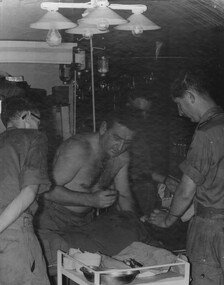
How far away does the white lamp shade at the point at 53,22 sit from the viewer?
197cm

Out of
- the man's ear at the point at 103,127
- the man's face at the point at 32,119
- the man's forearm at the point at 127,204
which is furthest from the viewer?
the man's forearm at the point at 127,204

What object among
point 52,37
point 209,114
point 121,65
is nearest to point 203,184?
point 209,114

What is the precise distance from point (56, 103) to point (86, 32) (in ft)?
0.81

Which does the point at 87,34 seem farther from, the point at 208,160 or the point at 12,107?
the point at 208,160

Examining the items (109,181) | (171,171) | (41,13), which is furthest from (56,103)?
(171,171)

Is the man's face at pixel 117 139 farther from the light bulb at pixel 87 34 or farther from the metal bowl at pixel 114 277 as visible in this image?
the metal bowl at pixel 114 277

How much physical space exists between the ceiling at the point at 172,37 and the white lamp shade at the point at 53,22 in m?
0.02

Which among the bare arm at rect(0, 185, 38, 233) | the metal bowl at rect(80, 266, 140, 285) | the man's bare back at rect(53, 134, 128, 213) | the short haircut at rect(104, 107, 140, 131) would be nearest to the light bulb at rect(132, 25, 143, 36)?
the short haircut at rect(104, 107, 140, 131)

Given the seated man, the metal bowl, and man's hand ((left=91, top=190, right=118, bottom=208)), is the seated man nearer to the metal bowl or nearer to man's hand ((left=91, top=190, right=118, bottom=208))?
man's hand ((left=91, top=190, right=118, bottom=208))

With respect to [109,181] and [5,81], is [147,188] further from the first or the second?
[5,81]

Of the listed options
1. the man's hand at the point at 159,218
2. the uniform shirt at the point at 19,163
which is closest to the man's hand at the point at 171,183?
the man's hand at the point at 159,218

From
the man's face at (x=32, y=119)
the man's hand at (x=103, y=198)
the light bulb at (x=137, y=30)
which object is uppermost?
the light bulb at (x=137, y=30)

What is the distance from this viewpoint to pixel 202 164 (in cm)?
200

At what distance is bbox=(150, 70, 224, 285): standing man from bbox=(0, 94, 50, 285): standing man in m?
0.45
